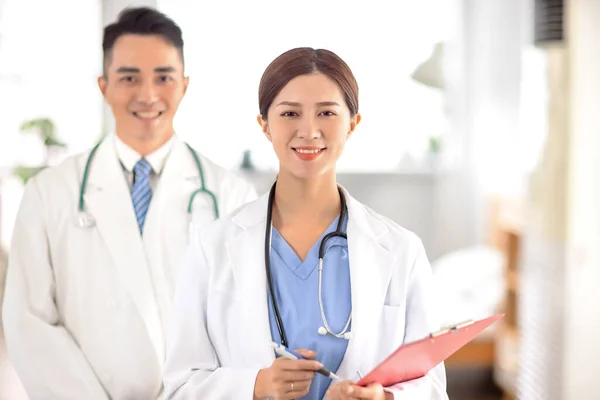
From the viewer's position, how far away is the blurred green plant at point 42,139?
1327 mm

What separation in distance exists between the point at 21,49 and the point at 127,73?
0.26 meters

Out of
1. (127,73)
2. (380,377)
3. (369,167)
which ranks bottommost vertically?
(380,377)

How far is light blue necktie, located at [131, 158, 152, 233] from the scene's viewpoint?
128cm

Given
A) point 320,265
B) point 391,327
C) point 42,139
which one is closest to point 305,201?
point 320,265

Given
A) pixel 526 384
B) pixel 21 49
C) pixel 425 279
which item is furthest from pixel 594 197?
pixel 21 49

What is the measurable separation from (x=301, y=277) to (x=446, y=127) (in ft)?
5.92

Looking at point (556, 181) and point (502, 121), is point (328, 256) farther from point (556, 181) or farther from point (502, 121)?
point (502, 121)

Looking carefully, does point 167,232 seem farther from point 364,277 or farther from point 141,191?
point 364,277

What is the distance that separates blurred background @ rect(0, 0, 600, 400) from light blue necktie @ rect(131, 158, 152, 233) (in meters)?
0.09

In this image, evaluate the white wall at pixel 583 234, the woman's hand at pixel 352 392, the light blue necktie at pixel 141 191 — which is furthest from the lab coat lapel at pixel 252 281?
the white wall at pixel 583 234

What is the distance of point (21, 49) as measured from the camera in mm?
1403

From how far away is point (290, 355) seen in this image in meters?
1.04

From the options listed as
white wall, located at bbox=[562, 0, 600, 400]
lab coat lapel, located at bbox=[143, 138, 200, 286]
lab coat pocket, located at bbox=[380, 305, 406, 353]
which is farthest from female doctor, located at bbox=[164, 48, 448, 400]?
white wall, located at bbox=[562, 0, 600, 400]

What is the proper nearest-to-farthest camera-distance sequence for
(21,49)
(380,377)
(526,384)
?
(380,377) → (21,49) → (526,384)
